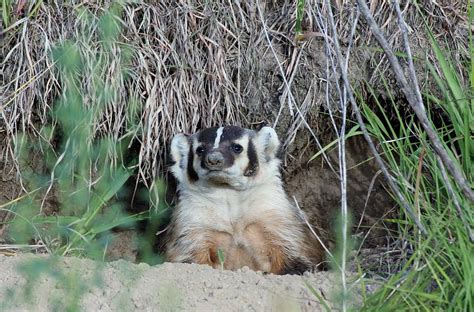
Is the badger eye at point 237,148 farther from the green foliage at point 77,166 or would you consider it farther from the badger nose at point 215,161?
the green foliage at point 77,166

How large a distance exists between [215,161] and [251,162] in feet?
1.02

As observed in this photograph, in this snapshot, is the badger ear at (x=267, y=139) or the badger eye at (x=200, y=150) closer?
the badger eye at (x=200, y=150)

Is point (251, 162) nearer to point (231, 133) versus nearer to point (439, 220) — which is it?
point (231, 133)

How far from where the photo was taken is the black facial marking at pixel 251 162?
13.1 feet

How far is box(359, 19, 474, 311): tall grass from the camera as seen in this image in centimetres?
285

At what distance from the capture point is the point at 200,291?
307 cm

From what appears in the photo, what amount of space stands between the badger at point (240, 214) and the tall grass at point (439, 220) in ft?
1.62

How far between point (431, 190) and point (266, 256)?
0.82 meters

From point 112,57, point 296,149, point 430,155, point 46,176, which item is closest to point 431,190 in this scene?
point 430,155

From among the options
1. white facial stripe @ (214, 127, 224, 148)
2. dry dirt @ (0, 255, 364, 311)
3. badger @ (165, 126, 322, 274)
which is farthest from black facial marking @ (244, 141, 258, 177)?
dry dirt @ (0, 255, 364, 311)

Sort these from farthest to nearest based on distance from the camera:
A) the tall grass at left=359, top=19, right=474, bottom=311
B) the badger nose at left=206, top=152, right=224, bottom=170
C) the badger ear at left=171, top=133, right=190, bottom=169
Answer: the badger ear at left=171, top=133, right=190, bottom=169 < the badger nose at left=206, top=152, right=224, bottom=170 < the tall grass at left=359, top=19, right=474, bottom=311

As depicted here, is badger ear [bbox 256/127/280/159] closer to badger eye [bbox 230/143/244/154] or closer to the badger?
the badger

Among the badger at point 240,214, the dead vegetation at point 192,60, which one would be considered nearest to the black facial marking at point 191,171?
the badger at point 240,214

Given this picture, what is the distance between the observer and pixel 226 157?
3846 mm
